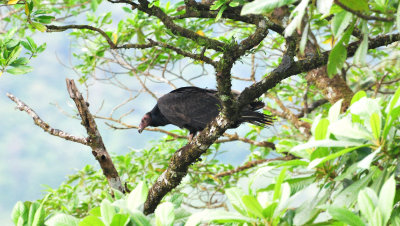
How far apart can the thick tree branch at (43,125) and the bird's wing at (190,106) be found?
54.7 inches

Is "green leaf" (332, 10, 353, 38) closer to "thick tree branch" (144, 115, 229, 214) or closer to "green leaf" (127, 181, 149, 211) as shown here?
"green leaf" (127, 181, 149, 211)

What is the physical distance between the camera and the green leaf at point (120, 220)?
1.16 m

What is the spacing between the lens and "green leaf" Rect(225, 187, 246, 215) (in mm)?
1212

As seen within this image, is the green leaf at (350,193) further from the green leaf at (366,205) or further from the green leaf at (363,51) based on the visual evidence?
the green leaf at (363,51)

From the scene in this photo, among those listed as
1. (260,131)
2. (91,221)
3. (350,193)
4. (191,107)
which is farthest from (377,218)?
(260,131)

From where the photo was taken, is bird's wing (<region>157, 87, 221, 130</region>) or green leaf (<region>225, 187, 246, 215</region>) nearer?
green leaf (<region>225, 187, 246, 215</region>)

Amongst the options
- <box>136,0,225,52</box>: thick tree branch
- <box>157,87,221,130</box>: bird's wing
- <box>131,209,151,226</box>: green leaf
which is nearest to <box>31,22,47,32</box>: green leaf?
<box>136,0,225,52</box>: thick tree branch

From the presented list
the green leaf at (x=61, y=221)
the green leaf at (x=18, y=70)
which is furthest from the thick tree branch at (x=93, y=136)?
the green leaf at (x=61, y=221)

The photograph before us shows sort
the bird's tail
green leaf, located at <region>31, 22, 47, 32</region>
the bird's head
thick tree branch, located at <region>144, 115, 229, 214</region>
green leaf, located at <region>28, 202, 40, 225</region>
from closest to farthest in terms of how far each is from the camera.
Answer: green leaf, located at <region>28, 202, 40, 225</region>, green leaf, located at <region>31, 22, 47, 32</region>, thick tree branch, located at <region>144, 115, 229, 214</region>, the bird's tail, the bird's head

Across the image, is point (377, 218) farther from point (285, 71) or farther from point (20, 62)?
point (20, 62)

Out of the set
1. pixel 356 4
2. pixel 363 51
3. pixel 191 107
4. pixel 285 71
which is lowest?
pixel 191 107

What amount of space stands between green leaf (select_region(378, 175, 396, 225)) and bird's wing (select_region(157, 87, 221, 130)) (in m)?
2.67

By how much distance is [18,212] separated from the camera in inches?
58.1

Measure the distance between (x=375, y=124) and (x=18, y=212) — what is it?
3.99 ft
